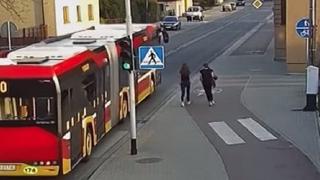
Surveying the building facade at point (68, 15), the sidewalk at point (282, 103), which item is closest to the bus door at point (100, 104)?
the sidewalk at point (282, 103)

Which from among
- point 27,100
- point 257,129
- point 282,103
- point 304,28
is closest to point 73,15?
point 304,28

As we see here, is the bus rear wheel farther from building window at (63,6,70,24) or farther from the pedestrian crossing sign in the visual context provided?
building window at (63,6,70,24)

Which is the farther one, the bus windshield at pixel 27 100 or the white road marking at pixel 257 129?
the white road marking at pixel 257 129

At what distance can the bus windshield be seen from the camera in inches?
612

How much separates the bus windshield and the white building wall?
140 ft

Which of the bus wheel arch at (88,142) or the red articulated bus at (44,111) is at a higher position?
the red articulated bus at (44,111)

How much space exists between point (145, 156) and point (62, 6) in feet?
138

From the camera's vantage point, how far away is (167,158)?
18266 millimetres

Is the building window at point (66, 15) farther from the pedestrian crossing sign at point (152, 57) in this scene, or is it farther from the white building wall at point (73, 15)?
the pedestrian crossing sign at point (152, 57)

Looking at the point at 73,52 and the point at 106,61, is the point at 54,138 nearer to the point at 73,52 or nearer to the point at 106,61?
the point at 73,52

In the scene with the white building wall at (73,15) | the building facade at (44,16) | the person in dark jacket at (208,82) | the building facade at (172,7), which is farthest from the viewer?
the building facade at (172,7)

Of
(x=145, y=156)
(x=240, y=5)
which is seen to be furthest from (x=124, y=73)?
(x=240, y=5)

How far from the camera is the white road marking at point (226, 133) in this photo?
805 inches

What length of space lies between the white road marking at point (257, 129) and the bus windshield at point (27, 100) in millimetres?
7060
